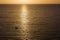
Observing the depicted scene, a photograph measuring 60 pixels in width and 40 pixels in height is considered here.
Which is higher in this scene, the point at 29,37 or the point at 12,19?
the point at 12,19

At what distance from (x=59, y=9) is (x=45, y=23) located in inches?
15.9

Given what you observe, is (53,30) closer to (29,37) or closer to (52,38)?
(52,38)

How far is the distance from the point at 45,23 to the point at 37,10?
12.3 inches

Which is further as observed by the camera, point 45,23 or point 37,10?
point 37,10

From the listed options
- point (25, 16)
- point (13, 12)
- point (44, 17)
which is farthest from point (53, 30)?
point (13, 12)

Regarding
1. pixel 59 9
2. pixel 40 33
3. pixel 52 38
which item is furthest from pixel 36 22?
pixel 59 9

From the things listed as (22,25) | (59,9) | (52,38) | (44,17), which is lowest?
(52,38)

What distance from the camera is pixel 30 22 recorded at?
1.35 metres

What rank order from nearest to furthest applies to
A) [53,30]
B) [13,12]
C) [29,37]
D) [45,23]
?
[29,37]
[53,30]
[45,23]
[13,12]

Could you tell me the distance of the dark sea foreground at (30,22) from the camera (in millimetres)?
1146

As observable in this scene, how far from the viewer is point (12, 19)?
1.41 metres

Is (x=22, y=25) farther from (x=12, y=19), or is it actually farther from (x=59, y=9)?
(x=59, y=9)

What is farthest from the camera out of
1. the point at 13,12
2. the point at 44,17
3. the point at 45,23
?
the point at 13,12

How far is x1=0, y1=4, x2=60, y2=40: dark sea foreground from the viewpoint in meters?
1.15
